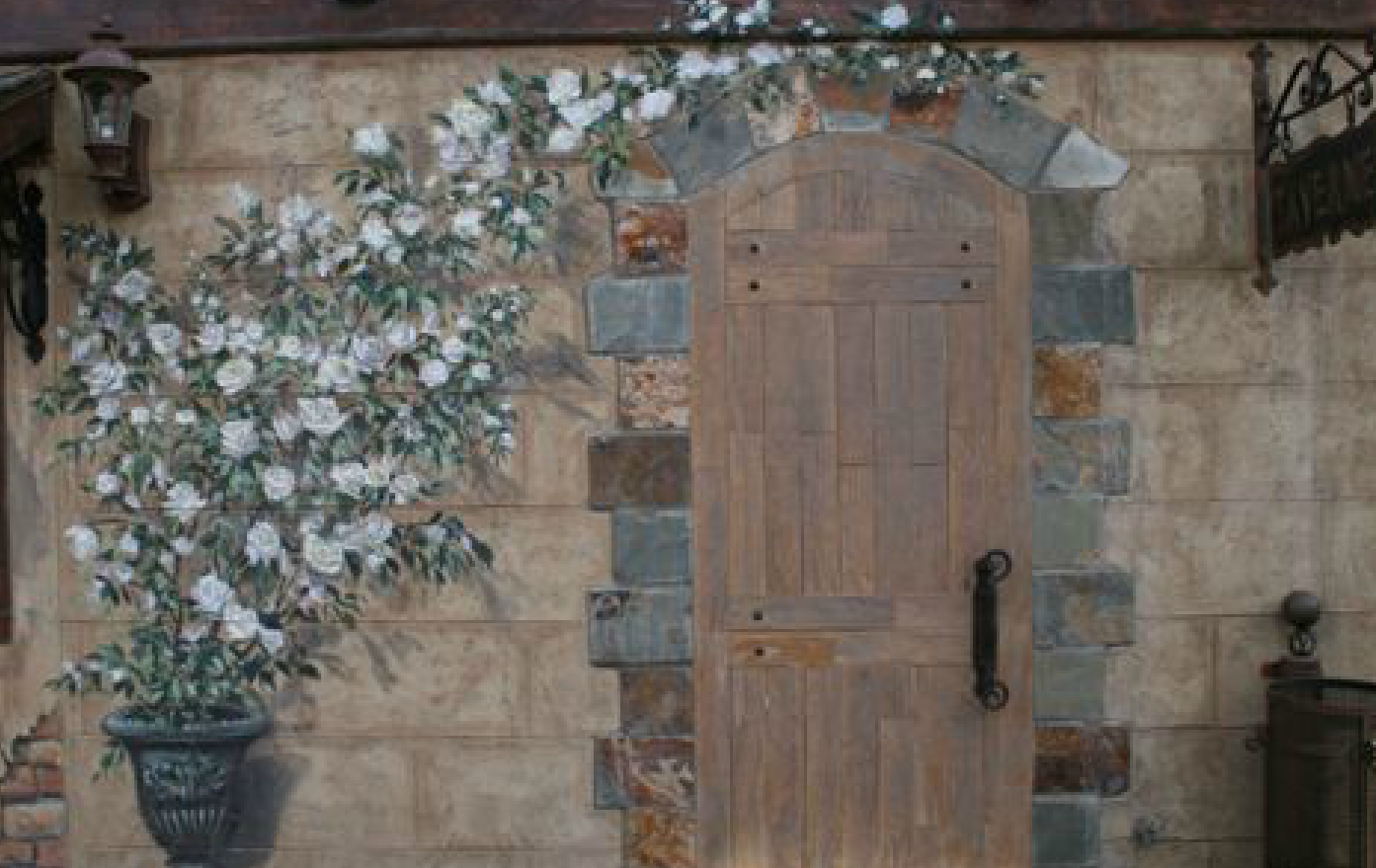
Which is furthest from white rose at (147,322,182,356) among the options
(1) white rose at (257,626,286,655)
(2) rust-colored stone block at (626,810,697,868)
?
(2) rust-colored stone block at (626,810,697,868)

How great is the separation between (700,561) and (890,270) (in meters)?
0.91

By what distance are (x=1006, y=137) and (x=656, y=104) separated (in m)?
0.92

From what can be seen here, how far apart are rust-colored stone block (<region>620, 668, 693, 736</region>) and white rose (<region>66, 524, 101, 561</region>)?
1.45m

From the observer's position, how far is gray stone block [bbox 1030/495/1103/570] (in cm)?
350

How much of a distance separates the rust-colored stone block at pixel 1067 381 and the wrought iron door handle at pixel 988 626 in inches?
15.9

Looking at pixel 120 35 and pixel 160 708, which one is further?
pixel 160 708

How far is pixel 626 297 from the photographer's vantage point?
349 centimetres

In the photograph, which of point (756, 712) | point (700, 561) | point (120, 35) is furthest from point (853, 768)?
point (120, 35)

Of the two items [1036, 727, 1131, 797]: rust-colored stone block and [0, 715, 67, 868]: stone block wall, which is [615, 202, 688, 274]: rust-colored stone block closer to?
[1036, 727, 1131, 797]: rust-colored stone block

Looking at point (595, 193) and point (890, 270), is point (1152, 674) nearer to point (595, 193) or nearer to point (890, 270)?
point (890, 270)

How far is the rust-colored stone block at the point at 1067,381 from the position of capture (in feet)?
11.4

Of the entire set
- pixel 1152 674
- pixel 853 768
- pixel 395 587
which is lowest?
pixel 853 768

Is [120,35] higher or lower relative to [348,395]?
higher

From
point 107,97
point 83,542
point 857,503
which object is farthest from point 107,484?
point 857,503
